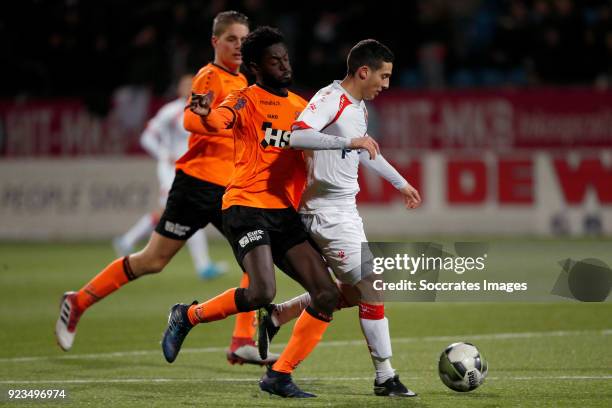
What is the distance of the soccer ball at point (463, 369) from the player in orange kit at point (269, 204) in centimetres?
78

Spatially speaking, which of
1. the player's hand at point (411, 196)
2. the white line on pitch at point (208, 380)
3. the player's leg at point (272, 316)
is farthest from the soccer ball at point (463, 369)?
the player's leg at point (272, 316)

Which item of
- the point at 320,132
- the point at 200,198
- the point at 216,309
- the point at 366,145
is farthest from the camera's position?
the point at 200,198

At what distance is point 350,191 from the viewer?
7441 mm

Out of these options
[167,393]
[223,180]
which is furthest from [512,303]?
[167,393]

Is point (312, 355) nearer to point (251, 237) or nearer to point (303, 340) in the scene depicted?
point (303, 340)

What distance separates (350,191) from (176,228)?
1988 millimetres

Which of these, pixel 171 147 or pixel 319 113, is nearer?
pixel 319 113

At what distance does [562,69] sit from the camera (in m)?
20.1

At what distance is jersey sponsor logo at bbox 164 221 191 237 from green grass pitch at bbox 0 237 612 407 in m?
0.97

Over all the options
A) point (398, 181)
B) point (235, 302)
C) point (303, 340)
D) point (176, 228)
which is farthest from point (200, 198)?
point (398, 181)

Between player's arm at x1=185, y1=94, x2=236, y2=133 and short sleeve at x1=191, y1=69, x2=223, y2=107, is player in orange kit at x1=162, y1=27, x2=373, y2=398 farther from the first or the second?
short sleeve at x1=191, y1=69, x2=223, y2=107

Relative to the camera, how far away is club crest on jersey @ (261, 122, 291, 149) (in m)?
7.36

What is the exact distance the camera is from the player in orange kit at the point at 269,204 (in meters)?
7.22

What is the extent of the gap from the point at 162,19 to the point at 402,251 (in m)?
14.8
